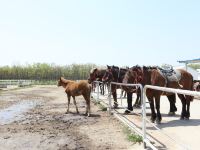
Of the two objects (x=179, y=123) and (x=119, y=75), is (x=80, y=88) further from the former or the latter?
(x=179, y=123)

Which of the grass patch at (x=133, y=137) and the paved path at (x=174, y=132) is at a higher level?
the paved path at (x=174, y=132)

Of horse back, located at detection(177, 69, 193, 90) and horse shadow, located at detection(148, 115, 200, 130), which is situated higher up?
horse back, located at detection(177, 69, 193, 90)

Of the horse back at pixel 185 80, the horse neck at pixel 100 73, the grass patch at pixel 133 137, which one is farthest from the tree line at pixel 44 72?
the grass patch at pixel 133 137

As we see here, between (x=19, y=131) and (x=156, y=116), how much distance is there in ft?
12.8

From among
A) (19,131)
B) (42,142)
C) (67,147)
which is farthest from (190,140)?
(19,131)

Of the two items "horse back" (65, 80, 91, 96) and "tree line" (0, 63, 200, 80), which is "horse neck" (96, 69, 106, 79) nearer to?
"horse back" (65, 80, 91, 96)

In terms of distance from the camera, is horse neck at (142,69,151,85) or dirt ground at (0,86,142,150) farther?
horse neck at (142,69,151,85)

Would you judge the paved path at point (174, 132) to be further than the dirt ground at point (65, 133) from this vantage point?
No

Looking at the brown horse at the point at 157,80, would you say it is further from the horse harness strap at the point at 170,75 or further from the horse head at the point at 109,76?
the horse head at the point at 109,76

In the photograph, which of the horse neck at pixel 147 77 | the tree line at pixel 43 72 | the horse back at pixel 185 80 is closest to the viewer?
the horse neck at pixel 147 77

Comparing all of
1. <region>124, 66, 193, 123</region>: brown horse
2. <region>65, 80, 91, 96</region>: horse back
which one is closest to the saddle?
<region>124, 66, 193, 123</region>: brown horse

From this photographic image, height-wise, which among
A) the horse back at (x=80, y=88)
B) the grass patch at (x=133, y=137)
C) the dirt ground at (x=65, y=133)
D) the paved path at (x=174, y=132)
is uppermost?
the horse back at (x=80, y=88)

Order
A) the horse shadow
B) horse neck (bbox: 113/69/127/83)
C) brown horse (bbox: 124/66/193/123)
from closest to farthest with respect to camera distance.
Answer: the horse shadow, brown horse (bbox: 124/66/193/123), horse neck (bbox: 113/69/127/83)

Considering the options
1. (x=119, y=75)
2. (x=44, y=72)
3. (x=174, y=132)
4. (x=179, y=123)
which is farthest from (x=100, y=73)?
(x=44, y=72)
